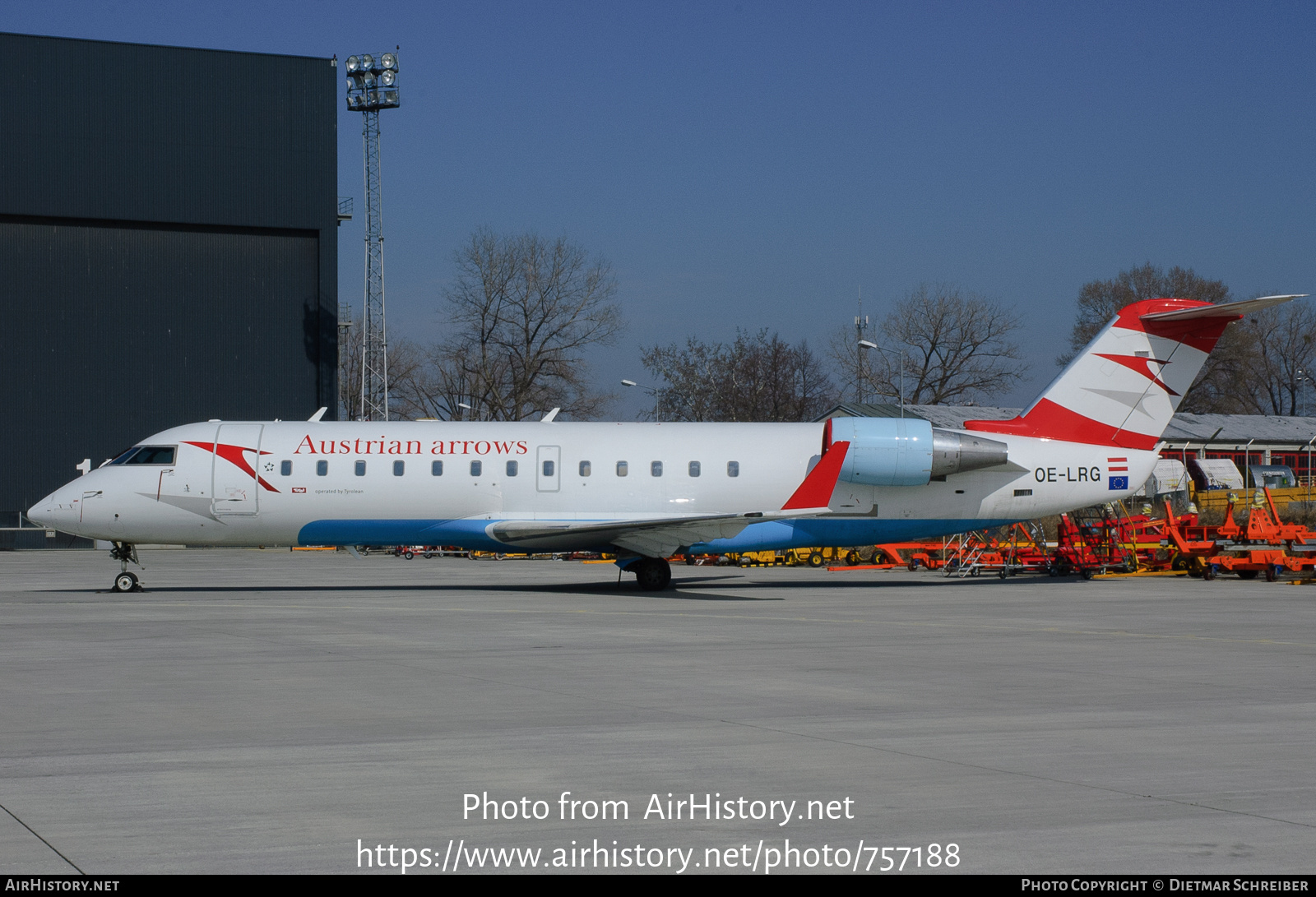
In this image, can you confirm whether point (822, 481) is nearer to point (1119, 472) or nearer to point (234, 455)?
point (1119, 472)

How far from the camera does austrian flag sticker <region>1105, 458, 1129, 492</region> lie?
2597 cm

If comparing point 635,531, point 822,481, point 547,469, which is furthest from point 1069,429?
point 547,469

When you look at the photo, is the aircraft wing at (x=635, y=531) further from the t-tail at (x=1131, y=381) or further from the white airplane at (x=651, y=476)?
the t-tail at (x=1131, y=381)

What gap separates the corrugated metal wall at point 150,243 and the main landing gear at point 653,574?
33.6 metres

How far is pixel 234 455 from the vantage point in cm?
2467

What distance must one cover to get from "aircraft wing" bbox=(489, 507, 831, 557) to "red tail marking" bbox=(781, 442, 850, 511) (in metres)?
0.16

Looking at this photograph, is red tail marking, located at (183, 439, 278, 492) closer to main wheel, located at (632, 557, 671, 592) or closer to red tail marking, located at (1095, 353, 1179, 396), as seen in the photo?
main wheel, located at (632, 557, 671, 592)

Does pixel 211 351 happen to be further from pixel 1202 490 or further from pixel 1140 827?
pixel 1140 827

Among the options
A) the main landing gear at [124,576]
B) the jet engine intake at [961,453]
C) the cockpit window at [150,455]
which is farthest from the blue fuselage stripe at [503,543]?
the main landing gear at [124,576]

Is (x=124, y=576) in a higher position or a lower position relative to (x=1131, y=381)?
lower

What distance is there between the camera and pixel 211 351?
178ft

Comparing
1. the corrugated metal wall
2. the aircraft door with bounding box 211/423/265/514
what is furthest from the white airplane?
the corrugated metal wall

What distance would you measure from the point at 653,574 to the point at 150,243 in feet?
121
